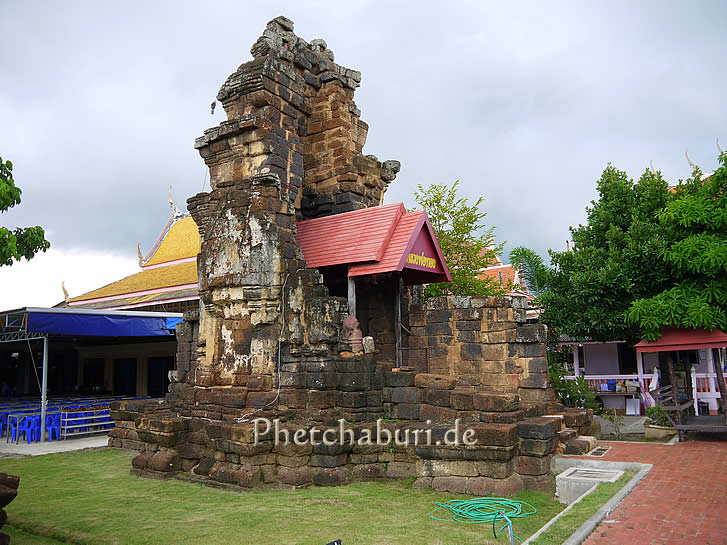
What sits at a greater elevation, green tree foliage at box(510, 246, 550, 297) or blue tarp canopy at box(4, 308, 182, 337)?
green tree foliage at box(510, 246, 550, 297)

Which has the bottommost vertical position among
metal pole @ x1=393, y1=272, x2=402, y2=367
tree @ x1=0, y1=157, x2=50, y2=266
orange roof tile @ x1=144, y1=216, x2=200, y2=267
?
metal pole @ x1=393, y1=272, x2=402, y2=367

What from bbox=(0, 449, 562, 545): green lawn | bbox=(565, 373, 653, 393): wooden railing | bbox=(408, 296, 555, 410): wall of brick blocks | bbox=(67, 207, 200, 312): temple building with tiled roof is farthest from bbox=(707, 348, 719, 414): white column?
bbox=(67, 207, 200, 312): temple building with tiled roof

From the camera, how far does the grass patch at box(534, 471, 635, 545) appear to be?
17.1 ft

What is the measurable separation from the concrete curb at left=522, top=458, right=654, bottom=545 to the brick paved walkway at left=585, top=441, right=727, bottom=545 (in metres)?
0.06

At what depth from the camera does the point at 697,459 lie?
28.2 feet

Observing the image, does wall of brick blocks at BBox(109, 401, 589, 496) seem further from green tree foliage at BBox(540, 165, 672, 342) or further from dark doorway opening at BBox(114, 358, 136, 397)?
dark doorway opening at BBox(114, 358, 136, 397)

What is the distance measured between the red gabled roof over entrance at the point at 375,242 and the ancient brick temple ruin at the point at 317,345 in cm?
3

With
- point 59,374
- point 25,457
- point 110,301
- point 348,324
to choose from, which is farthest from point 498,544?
point 59,374

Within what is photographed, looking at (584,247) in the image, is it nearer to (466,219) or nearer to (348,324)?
(466,219)

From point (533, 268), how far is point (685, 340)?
6.11 m

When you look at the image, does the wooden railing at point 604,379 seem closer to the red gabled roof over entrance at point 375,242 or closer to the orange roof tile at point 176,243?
the red gabled roof over entrance at point 375,242

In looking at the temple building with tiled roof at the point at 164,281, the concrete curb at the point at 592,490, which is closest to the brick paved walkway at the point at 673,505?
the concrete curb at the point at 592,490

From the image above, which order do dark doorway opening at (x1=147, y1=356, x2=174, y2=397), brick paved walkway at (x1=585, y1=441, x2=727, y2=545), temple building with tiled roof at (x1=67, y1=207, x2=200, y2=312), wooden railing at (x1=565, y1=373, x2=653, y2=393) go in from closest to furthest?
brick paved walkway at (x1=585, y1=441, x2=727, y2=545), wooden railing at (x1=565, y1=373, x2=653, y2=393), temple building with tiled roof at (x1=67, y1=207, x2=200, y2=312), dark doorway opening at (x1=147, y1=356, x2=174, y2=397)

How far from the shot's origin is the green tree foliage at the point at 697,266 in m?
11.7
